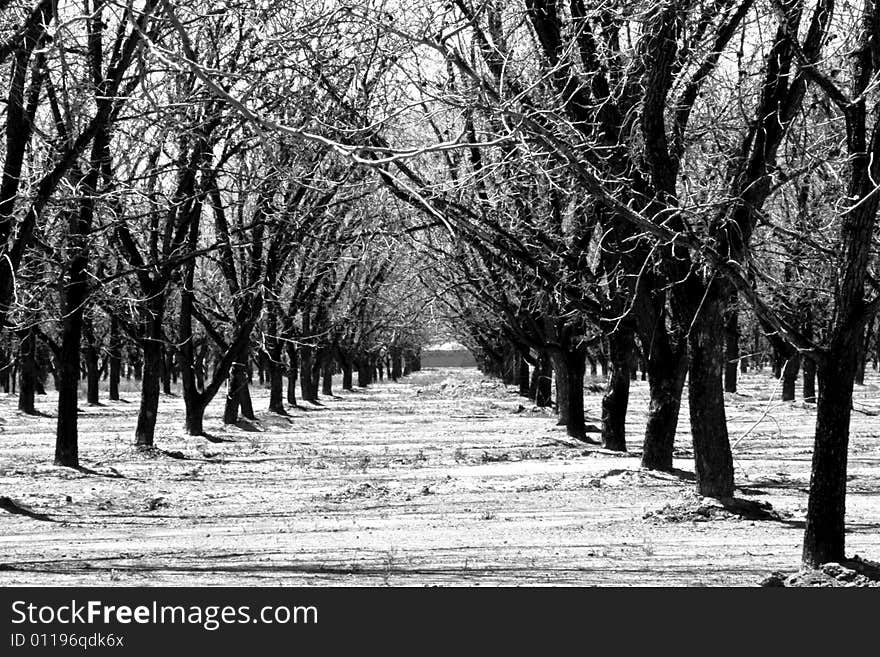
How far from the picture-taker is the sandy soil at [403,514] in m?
8.13

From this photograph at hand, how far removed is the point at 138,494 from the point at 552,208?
6.97 meters

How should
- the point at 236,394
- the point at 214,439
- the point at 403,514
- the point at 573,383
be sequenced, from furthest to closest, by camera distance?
the point at 236,394 < the point at 214,439 < the point at 573,383 < the point at 403,514

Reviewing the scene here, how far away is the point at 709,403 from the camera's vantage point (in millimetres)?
11352

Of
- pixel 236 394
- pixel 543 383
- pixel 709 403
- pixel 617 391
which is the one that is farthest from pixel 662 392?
pixel 543 383

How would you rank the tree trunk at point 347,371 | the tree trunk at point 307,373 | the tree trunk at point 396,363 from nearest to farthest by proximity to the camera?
the tree trunk at point 307,373
the tree trunk at point 347,371
the tree trunk at point 396,363

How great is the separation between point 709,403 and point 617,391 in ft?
25.6

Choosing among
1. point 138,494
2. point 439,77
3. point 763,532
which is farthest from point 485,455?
point 763,532

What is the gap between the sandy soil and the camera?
8.13 metres

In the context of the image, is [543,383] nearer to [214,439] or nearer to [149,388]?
[214,439]

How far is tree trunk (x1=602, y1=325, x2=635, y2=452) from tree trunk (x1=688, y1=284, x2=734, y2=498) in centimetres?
615

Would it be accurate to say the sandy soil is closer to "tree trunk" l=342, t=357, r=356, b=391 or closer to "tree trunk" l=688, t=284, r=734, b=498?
"tree trunk" l=688, t=284, r=734, b=498

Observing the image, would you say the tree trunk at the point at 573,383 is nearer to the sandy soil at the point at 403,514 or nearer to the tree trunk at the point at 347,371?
the sandy soil at the point at 403,514

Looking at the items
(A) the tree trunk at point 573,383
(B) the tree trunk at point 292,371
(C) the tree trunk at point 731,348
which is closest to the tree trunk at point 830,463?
(A) the tree trunk at point 573,383

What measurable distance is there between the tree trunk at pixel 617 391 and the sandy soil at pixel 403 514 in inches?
13.6
